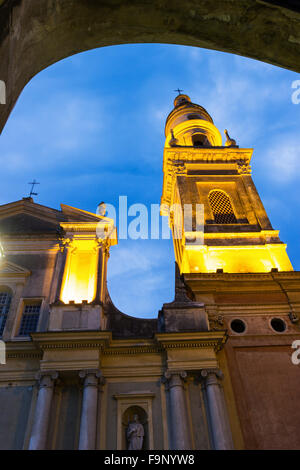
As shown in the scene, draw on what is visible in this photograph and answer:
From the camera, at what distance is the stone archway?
403cm

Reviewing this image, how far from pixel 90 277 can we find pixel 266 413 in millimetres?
8075

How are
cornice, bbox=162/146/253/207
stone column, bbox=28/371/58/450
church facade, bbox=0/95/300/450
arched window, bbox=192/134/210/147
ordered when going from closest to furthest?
stone column, bbox=28/371/58/450
church facade, bbox=0/95/300/450
cornice, bbox=162/146/253/207
arched window, bbox=192/134/210/147

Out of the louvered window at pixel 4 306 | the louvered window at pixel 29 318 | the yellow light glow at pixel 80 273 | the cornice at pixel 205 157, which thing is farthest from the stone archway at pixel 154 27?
the cornice at pixel 205 157

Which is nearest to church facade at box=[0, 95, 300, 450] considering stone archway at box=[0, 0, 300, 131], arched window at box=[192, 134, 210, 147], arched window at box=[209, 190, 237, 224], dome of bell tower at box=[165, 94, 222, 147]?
arched window at box=[209, 190, 237, 224]

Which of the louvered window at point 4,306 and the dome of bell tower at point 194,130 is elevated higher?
the dome of bell tower at point 194,130

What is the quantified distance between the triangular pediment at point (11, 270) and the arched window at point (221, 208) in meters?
10.2

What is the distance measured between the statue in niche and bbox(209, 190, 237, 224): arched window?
11396 millimetres

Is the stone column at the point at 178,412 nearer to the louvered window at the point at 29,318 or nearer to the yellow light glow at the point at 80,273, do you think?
the yellow light glow at the point at 80,273

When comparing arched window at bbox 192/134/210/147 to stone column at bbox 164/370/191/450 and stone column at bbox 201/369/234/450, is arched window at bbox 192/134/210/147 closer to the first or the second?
stone column at bbox 201/369/234/450

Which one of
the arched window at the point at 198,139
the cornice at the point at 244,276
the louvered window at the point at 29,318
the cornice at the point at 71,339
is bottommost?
the cornice at the point at 71,339

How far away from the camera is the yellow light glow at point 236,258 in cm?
1694

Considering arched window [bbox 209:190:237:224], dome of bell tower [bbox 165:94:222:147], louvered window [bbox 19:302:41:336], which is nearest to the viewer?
louvered window [bbox 19:302:41:336]

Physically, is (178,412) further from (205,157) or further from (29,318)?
(205,157)
